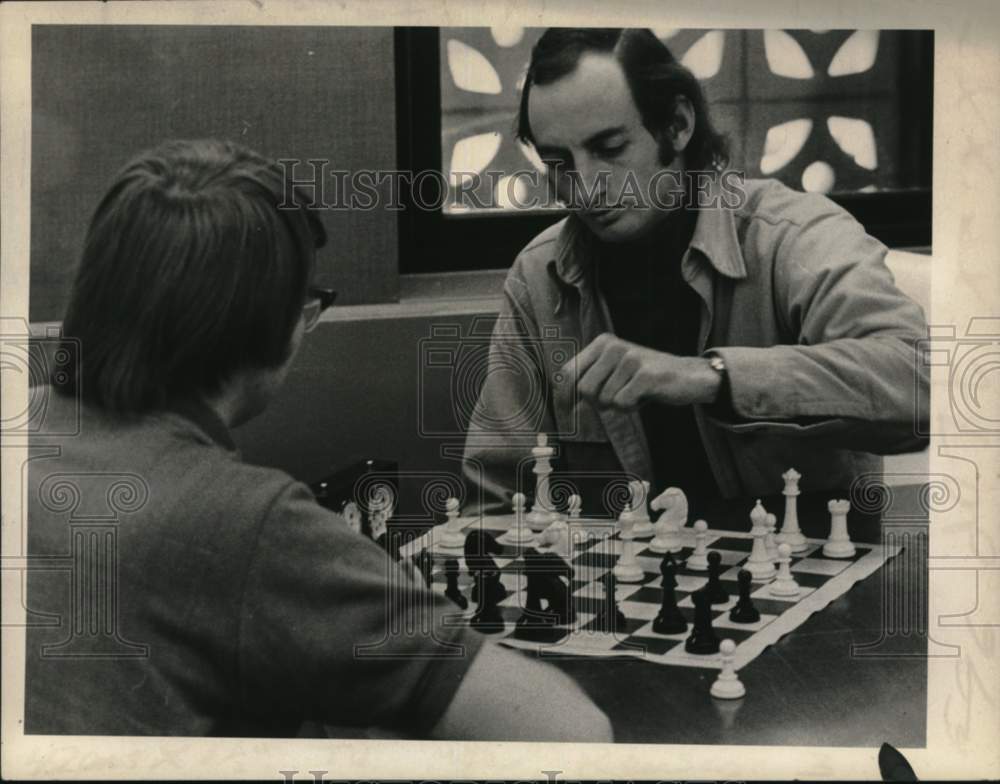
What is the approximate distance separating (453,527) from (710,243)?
0.71 metres

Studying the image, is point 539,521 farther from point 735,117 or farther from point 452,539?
point 735,117

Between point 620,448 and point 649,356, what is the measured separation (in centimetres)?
18

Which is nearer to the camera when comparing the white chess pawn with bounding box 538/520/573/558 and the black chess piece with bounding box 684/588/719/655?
the black chess piece with bounding box 684/588/719/655

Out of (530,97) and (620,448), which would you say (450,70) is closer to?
(530,97)

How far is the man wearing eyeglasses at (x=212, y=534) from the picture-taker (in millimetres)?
2436

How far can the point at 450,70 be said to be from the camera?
2564mm

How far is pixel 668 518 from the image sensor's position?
2605 mm

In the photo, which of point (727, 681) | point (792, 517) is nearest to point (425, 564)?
point (727, 681)

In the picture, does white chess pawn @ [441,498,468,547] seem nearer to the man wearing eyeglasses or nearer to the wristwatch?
the man wearing eyeglasses

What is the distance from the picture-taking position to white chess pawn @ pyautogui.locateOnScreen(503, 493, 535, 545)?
2600mm

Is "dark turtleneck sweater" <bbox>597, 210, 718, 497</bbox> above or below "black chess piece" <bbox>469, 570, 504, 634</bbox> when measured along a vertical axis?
above

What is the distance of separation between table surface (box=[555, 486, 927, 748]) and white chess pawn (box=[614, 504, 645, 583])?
0.15m

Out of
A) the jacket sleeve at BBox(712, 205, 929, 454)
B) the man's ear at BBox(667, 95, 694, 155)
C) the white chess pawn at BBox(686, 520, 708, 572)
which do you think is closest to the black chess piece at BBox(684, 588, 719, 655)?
the white chess pawn at BBox(686, 520, 708, 572)


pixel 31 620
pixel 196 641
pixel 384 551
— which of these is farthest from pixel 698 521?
pixel 31 620
